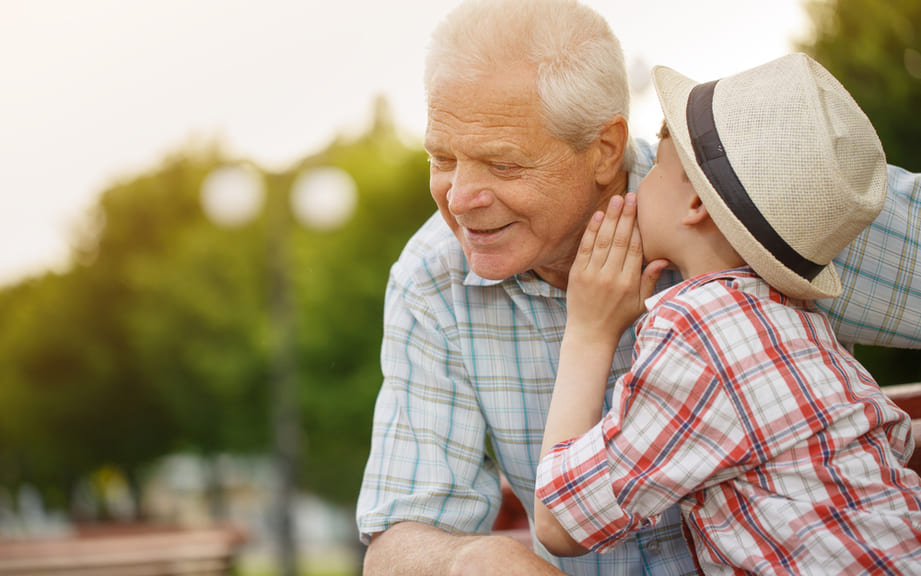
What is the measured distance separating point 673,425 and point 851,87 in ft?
21.0

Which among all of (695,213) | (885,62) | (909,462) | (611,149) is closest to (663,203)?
(695,213)

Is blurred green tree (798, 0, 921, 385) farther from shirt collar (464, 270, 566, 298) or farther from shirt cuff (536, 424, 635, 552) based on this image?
shirt cuff (536, 424, 635, 552)

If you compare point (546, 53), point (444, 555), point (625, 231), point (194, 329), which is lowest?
point (194, 329)

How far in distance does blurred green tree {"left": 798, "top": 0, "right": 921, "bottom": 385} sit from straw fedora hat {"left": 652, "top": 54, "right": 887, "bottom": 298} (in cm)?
516

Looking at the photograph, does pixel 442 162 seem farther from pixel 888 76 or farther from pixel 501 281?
pixel 888 76

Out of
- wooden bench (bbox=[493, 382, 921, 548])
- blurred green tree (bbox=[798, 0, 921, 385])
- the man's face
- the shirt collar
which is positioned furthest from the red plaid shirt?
blurred green tree (bbox=[798, 0, 921, 385])

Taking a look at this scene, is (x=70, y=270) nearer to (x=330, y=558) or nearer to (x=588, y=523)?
(x=330, y=558)

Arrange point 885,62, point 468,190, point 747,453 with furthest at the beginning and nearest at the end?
point 885,62 < point 468,190 < point 747,453

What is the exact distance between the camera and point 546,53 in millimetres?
1885

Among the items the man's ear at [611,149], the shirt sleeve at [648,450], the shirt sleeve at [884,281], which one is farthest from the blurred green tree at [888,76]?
the shirt sleeve at [648,450]

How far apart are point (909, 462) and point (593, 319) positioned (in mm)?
1030

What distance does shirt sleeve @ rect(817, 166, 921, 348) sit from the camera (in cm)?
203

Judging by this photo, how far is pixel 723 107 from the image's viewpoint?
1602 millimetres

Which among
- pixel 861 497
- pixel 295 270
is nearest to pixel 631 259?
pixel 861 497
